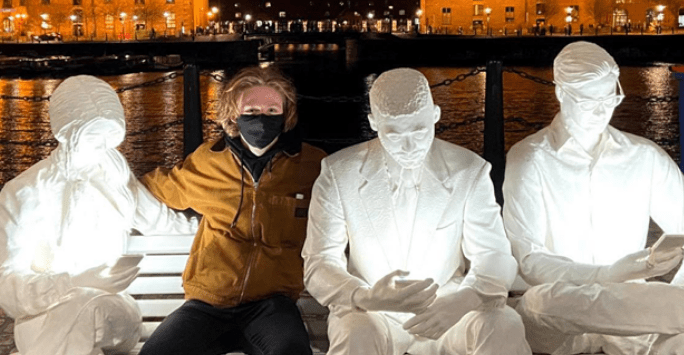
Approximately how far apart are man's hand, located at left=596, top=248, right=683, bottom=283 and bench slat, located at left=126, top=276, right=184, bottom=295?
213 cm

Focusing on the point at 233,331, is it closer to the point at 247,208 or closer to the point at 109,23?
the point at 247,208

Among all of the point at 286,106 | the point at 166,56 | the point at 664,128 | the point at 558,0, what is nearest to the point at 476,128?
the point at 664,128

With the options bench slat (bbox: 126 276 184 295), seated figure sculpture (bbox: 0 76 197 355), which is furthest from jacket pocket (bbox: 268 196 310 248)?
bench slat (bbox: 126 276 184 295)

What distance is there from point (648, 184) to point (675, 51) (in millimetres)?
41147

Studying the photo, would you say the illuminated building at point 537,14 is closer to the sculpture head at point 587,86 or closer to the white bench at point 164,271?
the white bench at point 164,271

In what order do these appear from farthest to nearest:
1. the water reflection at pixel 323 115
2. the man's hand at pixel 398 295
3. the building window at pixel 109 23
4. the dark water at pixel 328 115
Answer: the building window at pixel 109 23 → the water reflection at pixel 323 115 → the dark water at pixel 328 115 → the man's hand at pixel 398 295

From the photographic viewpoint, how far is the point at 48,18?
7194 centimetres

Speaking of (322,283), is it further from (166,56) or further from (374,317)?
(166,56)

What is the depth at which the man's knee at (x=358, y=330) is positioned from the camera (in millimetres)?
3635

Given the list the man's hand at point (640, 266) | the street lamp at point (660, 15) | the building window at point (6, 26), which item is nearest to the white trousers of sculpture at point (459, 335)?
the man's hand at point (640, 266)

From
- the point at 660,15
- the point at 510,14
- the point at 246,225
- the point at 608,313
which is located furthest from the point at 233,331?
the point at 510,14

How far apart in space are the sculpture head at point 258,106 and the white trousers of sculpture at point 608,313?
4.47 feet

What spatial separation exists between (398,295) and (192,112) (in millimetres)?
4187

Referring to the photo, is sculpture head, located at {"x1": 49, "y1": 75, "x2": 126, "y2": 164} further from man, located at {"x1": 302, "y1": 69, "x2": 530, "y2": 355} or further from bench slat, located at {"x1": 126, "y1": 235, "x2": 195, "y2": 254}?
man, located at {"x1": 302, "y1": 69, "x2": 530, "y2": 355}
